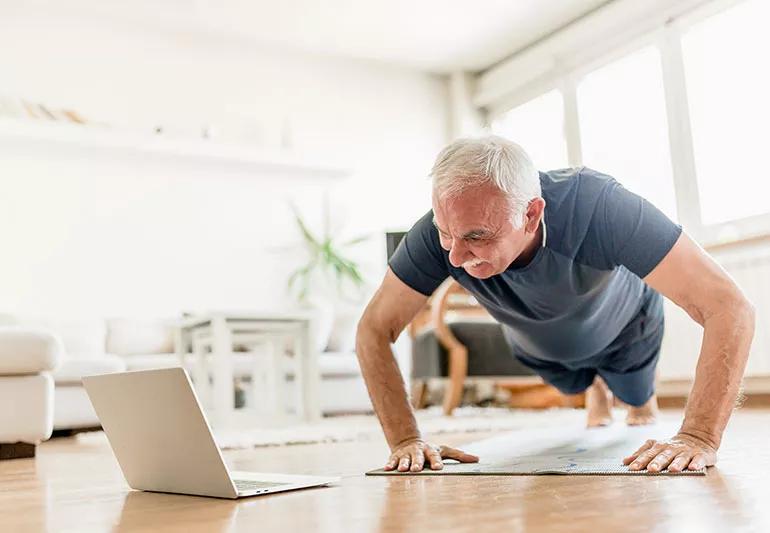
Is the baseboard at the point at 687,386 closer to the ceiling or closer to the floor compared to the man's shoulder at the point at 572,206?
closer to the floor

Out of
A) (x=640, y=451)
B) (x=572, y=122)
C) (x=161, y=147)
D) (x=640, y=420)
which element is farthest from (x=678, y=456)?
(x=572, y=122)

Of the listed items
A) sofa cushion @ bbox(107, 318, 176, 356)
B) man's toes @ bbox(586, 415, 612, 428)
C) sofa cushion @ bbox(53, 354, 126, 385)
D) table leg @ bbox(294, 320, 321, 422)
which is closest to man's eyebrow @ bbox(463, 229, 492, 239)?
man's toes @ bbox(586, 415, 612, 428)

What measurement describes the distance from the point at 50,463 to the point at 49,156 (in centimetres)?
340

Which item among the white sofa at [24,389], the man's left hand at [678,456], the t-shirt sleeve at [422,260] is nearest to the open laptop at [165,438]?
the t-shirt sleeve at [422,260]

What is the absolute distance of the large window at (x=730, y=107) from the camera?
4.62 meters

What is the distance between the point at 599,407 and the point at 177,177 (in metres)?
3.79

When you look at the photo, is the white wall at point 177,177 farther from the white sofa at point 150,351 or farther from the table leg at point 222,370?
the table leg at point 222,370

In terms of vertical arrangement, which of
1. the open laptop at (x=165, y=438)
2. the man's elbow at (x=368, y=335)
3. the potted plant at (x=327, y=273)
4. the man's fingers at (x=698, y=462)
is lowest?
the man's fingers at (x=698, y=462)

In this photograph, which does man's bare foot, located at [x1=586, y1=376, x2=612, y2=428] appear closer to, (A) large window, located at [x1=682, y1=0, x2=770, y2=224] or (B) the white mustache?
(B) the white mustache

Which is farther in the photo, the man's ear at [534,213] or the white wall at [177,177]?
the white wall at [177,177]

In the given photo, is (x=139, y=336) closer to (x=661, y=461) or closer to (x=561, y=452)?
(x=561, y=452)

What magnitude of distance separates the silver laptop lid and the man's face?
53 centimetres

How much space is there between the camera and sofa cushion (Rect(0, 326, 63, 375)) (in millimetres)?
2674

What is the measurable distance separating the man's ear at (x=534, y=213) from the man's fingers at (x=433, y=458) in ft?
1.52
